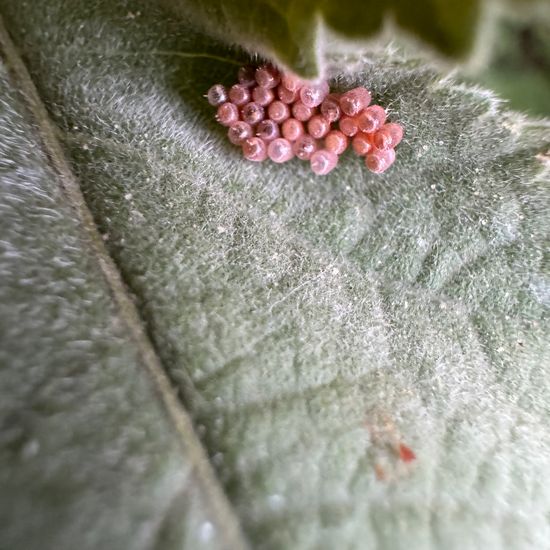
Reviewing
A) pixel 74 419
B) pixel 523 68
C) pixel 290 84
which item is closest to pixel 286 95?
pixel 290 84

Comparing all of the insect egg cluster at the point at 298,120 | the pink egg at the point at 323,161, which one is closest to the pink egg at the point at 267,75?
the insect egg cluster at the point at 298,120


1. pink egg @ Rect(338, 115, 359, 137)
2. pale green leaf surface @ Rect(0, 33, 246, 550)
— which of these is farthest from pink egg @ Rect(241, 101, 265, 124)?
pale green leaf surface @ Rect(0, 33, 246, 550)

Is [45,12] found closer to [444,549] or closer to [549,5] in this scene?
[549,5]

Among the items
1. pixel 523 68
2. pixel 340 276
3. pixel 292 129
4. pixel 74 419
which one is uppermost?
pixel 523 68

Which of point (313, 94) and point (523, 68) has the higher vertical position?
point (523, 68)

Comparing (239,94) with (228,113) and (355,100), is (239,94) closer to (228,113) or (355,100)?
(228,113)

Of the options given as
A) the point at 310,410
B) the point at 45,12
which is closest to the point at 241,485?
the point at 310,410
